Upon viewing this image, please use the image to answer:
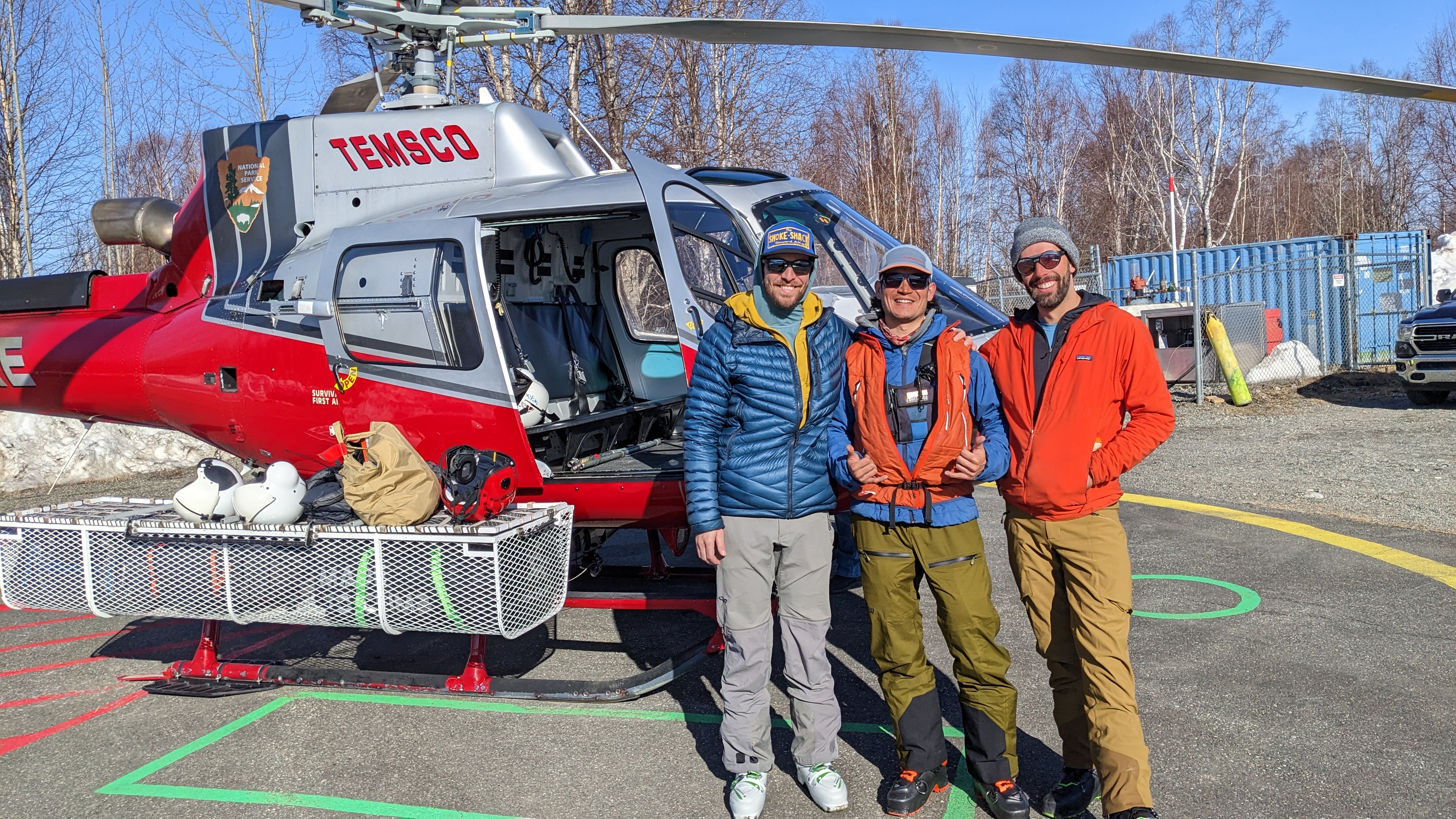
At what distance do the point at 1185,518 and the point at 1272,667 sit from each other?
344cm

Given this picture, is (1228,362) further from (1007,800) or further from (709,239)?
(1007,800)

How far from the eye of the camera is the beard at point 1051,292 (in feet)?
10.5

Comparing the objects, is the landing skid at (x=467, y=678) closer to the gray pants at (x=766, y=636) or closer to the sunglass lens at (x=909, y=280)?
the gray pants at (x=766, y=636)

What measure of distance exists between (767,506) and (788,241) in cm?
93

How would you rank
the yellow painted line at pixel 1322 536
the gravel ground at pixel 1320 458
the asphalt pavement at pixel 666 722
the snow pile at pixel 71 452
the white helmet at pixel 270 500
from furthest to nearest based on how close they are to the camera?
1. the snow pile at pixel 71 452
2. the gravel ground at pixel 1320 458
3. the yellow painted line at pixel 1322 536
4. the white helmet at pixel 270 500
5. the asphalt pavement at pixel 666 722

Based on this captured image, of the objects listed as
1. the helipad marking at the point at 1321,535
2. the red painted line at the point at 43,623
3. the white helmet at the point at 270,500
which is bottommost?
the red painted line at the point at 43,623

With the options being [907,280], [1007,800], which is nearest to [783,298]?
[907,280]

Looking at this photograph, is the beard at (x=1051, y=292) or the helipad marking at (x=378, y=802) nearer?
the beard at (x=1051, y=292)

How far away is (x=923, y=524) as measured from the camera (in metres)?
3.29

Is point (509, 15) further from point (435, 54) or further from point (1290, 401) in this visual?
point (1290, 401)

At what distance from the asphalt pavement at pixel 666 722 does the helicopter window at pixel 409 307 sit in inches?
67.8

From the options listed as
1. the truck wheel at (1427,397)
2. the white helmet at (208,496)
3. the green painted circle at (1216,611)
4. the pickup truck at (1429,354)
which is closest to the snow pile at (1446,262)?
the truck wheel at (1427,397)

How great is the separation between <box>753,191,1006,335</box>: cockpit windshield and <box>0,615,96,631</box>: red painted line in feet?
17.3

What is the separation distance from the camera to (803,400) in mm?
3383
